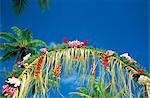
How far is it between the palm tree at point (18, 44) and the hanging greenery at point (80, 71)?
1592cm

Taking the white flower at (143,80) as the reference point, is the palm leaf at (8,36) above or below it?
above

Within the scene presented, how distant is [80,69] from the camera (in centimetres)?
451

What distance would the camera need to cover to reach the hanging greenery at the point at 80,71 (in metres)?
4.37

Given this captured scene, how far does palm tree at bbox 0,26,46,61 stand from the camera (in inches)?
814

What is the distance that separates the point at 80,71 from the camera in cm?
452

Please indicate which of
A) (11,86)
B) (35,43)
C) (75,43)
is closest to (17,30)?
(35,43)

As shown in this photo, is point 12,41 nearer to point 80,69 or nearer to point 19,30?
point 19,30

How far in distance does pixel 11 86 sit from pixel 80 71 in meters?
0.74

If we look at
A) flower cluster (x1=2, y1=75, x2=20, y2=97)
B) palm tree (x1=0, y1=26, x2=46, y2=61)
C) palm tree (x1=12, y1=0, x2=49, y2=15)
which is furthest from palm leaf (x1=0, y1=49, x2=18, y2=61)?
flower cluster (x1=2, y1=75, x2=20, y2=97)

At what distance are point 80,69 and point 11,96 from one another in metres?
0.78

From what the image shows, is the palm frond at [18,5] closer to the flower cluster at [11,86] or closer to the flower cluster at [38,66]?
the flower cluster at [38,66]

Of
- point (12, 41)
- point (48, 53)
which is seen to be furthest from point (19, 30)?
point (48, 53)

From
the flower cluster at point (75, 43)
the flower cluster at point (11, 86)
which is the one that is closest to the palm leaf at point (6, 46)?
the flower cluster at point (75, 43)

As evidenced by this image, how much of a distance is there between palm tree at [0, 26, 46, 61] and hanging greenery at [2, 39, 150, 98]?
15.9 m
